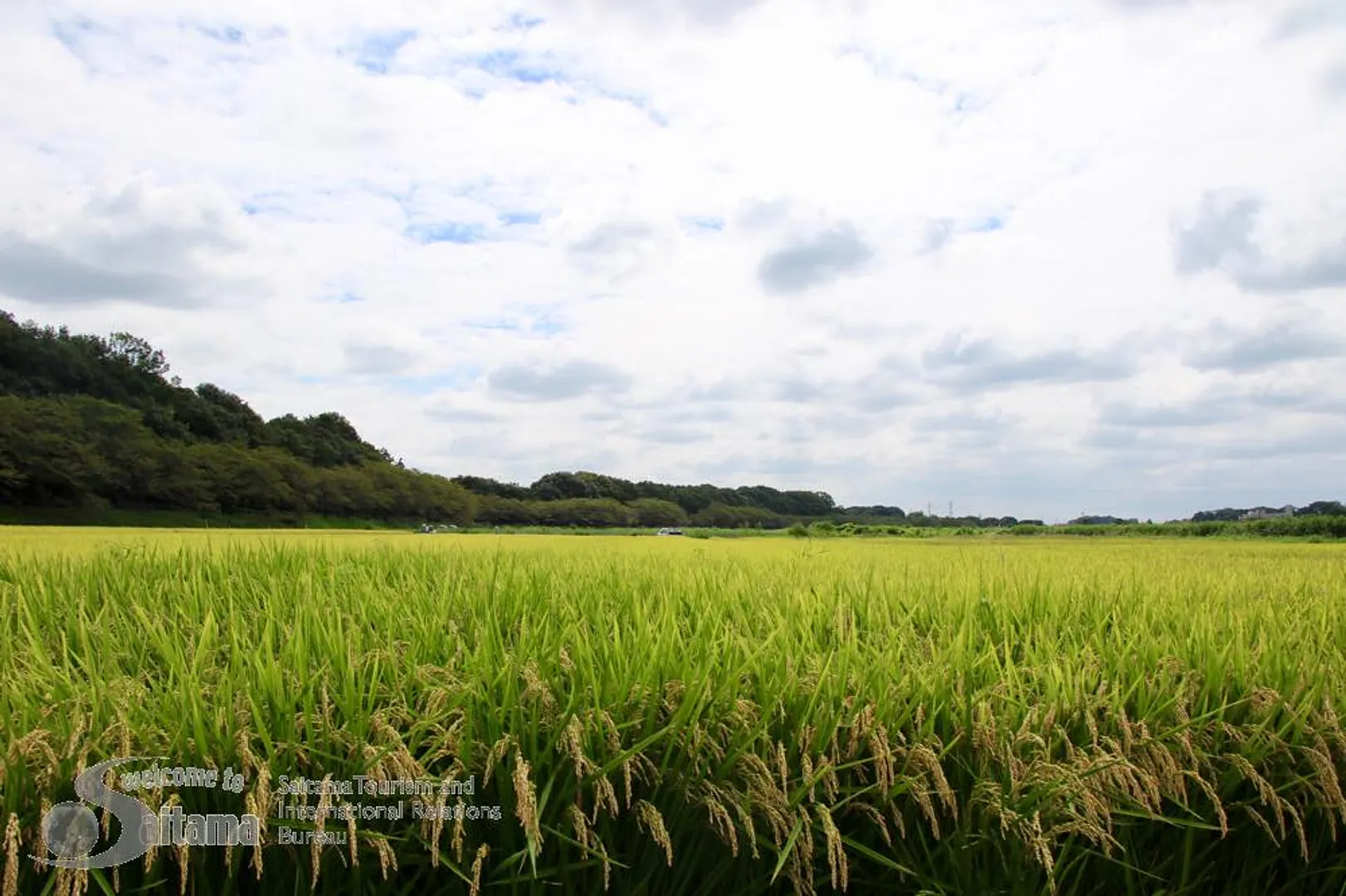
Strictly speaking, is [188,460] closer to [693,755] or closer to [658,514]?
[658,514]

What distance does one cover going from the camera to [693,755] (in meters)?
2.40

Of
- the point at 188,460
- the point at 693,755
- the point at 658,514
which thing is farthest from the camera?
the point at 658,514

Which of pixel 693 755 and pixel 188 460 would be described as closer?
pixel 693 755

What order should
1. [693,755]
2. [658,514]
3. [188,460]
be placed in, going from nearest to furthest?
[693,755]
[188,460]
[658,514]

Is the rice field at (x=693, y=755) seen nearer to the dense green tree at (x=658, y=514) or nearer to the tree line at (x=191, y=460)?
the tree line at (x=191, y=460)

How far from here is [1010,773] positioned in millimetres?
2479

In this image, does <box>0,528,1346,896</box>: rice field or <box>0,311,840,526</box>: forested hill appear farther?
<box>0,311,840,526</box>: forested hill

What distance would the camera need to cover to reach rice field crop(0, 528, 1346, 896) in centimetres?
221

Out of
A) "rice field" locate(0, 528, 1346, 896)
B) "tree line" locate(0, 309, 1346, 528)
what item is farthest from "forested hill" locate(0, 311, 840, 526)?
"rice field" locate(0, 528, 1346, 896)

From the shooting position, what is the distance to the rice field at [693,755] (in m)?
2.21

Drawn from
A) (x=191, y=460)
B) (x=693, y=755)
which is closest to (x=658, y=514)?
(x=191, y=460)

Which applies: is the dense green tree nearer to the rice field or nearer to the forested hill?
the forested hill

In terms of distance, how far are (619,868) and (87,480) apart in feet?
195

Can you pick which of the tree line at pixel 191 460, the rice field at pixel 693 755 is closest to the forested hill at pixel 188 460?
the tree line at pixel 191 460
